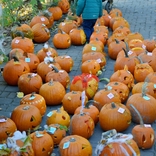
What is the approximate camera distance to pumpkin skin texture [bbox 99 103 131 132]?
15.0ft

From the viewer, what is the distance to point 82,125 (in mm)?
4395

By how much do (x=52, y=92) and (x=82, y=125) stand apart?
1099 millimetres

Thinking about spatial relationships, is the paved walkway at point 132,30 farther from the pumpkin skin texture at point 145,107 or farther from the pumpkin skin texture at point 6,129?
the pumpkin skin texture at point 6,129

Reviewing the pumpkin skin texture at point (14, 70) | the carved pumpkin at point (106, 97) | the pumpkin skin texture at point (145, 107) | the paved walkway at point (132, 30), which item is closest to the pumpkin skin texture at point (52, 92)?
the paved walkway at point (132, 30)

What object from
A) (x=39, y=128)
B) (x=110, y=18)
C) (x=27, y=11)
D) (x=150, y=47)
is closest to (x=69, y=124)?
(x=39, y=128)

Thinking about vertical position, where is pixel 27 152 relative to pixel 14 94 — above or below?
above

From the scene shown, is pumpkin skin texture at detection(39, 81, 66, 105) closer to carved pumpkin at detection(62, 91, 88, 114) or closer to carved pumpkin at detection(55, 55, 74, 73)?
carved pumpkin at detection(62, 91, 88, 114)

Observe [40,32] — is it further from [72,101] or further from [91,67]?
[72,101]

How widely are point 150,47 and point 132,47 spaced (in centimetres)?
39

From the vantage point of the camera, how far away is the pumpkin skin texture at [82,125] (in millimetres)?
4405

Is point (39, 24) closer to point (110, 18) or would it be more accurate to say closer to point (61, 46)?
point (61, 46)

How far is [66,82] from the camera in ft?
19.0

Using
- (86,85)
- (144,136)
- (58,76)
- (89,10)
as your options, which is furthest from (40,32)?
(144,136)

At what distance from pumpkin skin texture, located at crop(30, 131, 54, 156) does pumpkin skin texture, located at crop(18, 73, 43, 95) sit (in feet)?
5.31
